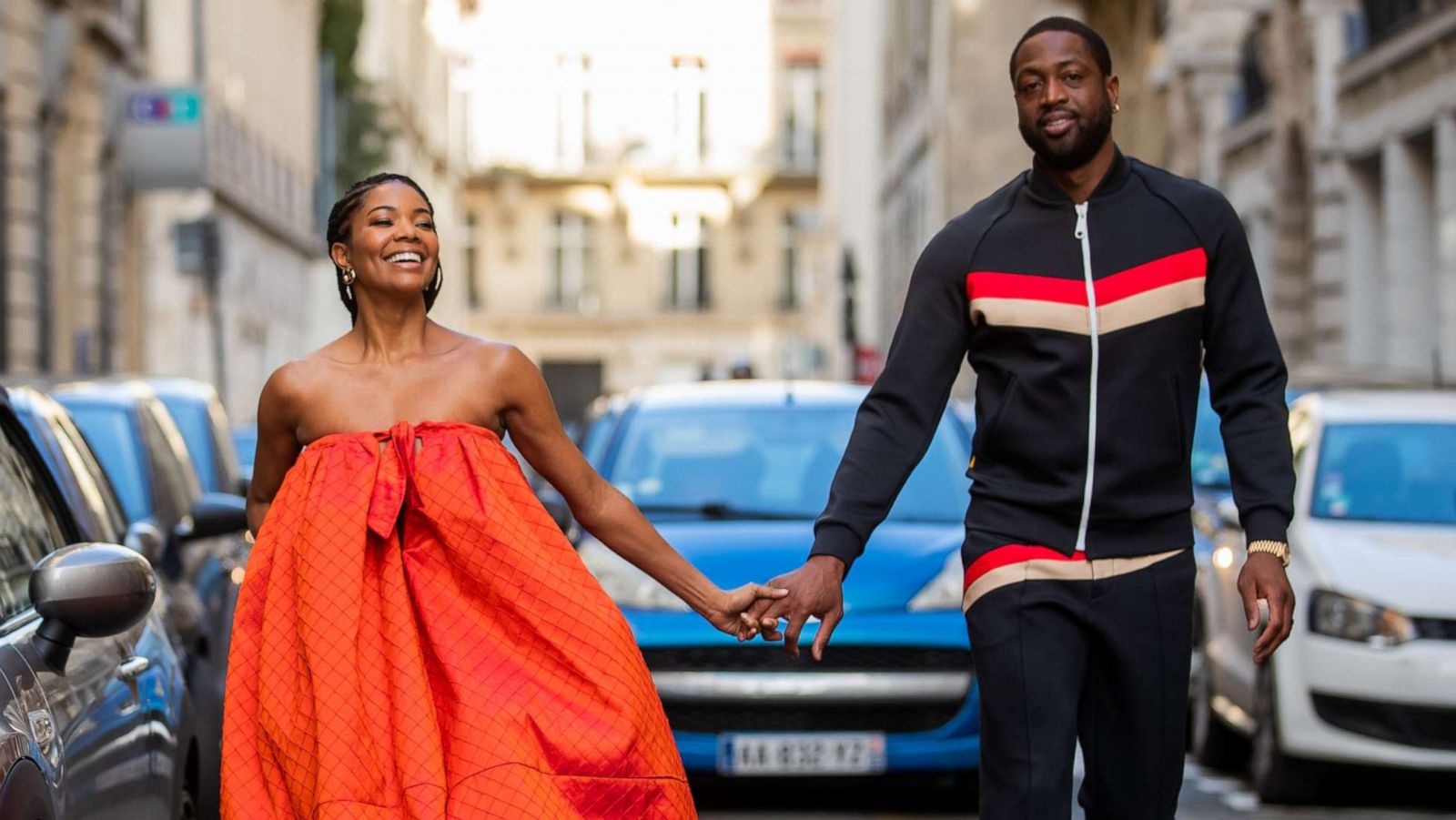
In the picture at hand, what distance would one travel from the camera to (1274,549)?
4.87 metres

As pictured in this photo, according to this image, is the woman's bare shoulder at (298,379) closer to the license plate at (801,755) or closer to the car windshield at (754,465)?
the license plate at (801,755)

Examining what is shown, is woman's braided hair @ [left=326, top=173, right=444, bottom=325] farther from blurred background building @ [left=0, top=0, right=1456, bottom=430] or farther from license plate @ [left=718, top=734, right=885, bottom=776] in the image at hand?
blurred background building @ [left=0, top=0, right=1456, bottom=430]

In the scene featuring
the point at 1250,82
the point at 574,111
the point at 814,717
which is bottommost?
the point at 814,717

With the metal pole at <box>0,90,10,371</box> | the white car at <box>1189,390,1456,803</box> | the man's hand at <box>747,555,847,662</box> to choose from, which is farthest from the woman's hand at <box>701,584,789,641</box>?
the metal pole at <box>0,90,10,371</box>

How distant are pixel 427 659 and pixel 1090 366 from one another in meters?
1.32

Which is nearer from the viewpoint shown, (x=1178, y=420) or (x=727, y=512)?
(x=1178, y=420)

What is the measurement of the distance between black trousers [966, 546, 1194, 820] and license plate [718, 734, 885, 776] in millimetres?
3914

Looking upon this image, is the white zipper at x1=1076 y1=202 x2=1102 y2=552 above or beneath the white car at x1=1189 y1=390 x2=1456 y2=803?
above

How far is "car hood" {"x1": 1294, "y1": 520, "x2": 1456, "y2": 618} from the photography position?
9.42 meters

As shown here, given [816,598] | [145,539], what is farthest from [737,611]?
[145,539]

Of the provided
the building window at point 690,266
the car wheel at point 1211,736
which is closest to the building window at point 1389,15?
the car wheel at point 1211,736

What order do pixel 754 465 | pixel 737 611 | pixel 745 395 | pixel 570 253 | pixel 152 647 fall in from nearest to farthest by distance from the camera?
pixel 737 611 → pixel 152 647 → pixel 754 465 → pixel 745 395 → pixel 570 253

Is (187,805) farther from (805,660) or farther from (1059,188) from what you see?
(805,660)

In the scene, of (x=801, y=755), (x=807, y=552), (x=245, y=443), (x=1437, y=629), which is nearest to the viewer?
(x=801, y=755)
